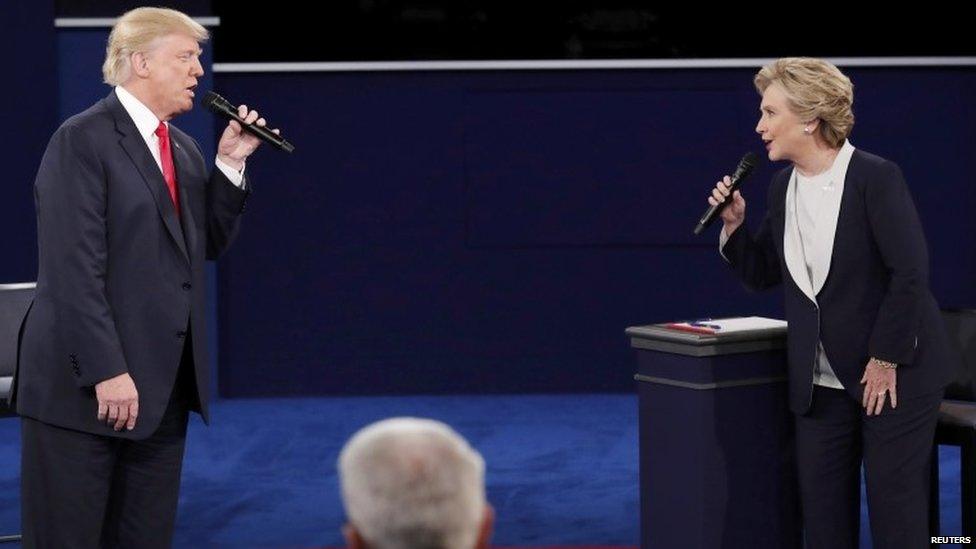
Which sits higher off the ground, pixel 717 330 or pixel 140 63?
pixel 140 63

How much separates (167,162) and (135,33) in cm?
28

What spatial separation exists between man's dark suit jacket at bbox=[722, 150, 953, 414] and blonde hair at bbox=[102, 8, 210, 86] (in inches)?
57.3

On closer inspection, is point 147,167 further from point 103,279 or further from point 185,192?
point 103,279

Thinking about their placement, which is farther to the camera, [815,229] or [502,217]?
[502,217]

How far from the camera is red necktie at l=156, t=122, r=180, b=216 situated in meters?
3.27

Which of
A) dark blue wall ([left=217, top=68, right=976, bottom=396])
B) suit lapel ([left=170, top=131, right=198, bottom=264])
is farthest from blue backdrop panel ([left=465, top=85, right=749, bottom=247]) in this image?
suit lapel ([left=170, top=131, right=198, bottom=264])

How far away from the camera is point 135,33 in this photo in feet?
10.6

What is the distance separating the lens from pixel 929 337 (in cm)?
354

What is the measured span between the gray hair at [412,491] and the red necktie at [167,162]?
1796 millimetres

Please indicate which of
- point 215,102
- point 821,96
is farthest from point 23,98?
point 821,96

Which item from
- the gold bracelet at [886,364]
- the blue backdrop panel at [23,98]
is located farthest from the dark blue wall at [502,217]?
the gold bracelet at [886,364]

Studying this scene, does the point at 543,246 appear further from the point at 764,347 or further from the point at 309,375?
the point at 764,347

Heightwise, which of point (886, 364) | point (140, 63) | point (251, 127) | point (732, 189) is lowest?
point (886, 364)

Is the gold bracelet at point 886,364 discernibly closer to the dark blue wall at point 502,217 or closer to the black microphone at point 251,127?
the black microphone at point 251,127
